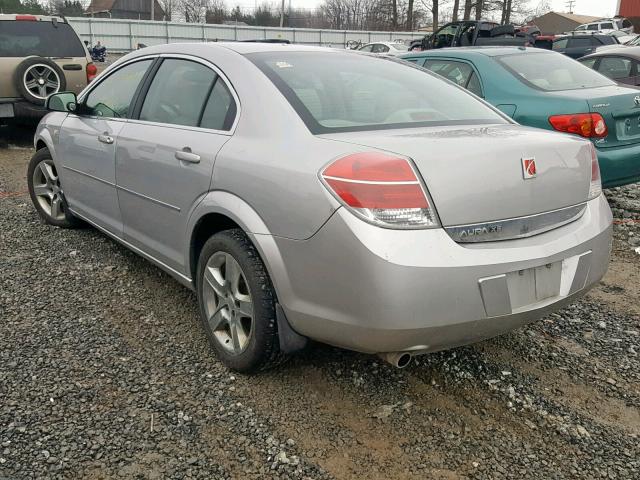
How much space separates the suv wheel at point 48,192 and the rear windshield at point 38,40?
427 cm

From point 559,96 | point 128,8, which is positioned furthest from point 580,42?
point 128,8

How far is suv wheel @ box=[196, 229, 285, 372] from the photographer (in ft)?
8.53

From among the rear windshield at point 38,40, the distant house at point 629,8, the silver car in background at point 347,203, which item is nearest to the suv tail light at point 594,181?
the silver car in background at point 347,203

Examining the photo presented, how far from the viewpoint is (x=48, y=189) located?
5.06m

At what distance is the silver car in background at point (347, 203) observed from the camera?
7.21 feet

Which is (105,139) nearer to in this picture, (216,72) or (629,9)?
(216,72)

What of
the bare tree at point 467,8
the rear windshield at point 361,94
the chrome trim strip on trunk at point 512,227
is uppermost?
the bare tree at point 467,8

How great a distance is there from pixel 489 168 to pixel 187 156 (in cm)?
148

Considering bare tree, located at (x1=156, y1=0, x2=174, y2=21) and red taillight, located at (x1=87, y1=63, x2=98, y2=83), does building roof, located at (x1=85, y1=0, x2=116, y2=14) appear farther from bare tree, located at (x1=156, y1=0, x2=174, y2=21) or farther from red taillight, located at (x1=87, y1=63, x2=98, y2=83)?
red taillight, located at (x1=87, y1=63, x2=98, y2=83)

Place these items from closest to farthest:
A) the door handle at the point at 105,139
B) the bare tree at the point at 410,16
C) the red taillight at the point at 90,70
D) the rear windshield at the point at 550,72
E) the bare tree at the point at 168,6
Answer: the door handle at the point at 105,139 → the rear windshield at the point at 550,72 → the red taillight at the point at 90,70 → the bare tree at the point at 410,16 → the bare tree at the point at 168,6

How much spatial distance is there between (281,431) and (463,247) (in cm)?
106

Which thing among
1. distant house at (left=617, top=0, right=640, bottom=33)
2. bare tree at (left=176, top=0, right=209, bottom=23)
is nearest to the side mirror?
distant house at (left=617, top=0, right=640, bottom=33)

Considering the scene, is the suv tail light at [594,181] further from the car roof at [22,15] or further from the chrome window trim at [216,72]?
the car roof at [22,15]

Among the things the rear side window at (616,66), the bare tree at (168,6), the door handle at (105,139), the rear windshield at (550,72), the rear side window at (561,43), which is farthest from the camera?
the bare tree at (168,6)
